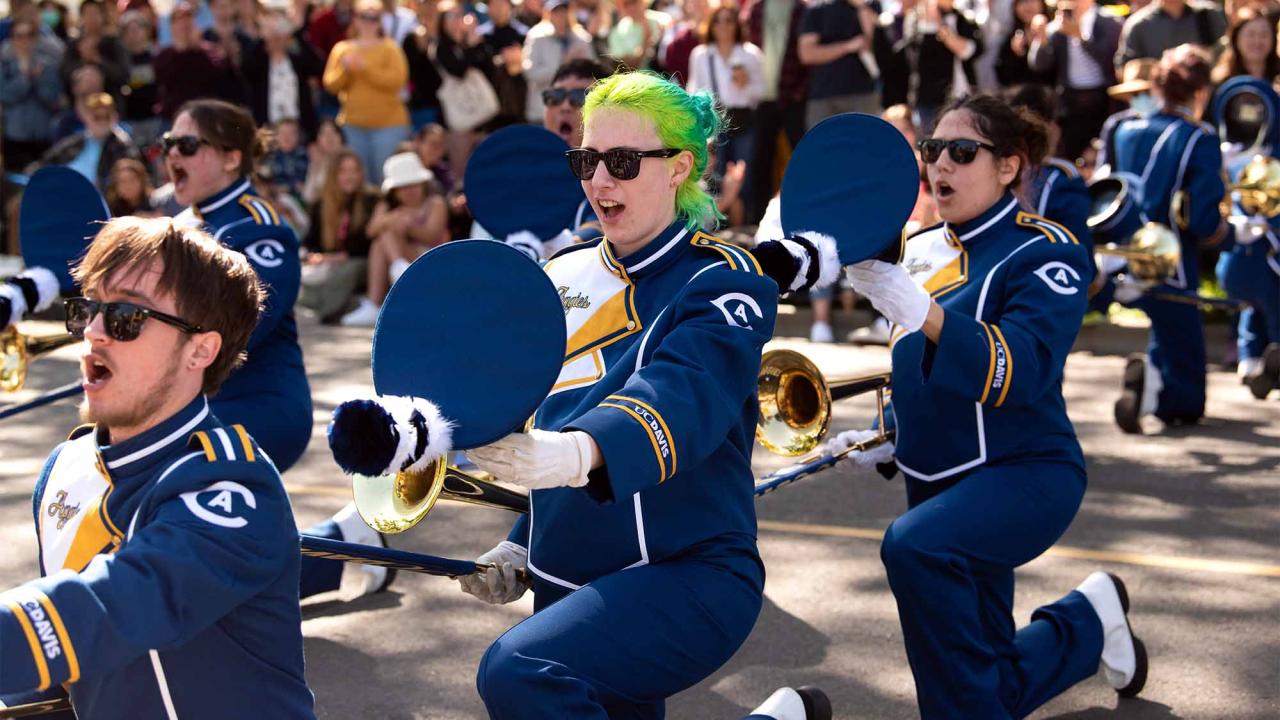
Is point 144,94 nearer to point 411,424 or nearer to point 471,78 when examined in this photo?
point 471,78

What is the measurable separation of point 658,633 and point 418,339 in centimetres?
73

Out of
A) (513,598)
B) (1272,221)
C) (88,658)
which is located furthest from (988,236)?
(1272,221)

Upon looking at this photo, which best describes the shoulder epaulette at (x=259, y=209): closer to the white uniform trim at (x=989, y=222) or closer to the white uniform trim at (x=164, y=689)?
the white uniform trim at (x=989, y=222)

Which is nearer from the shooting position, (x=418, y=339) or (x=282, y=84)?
(x=418, y=339)

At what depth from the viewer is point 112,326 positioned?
105 inches

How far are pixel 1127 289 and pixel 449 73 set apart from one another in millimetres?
6571

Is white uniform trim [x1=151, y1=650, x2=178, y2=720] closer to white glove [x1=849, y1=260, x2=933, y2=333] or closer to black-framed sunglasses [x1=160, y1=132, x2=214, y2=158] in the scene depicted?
white glove [x1=849, y1=260, x2=933, y2=333]

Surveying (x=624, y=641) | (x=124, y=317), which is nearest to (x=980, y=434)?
(x=624, y=641)

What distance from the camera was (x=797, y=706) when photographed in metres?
3.97

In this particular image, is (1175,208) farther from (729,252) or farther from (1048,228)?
(729,252)

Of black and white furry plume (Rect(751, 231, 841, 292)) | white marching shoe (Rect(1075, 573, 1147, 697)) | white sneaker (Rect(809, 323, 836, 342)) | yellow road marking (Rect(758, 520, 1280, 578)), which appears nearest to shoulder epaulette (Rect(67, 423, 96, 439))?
black and white furry plume (Rect(751, 231, 841, 292))

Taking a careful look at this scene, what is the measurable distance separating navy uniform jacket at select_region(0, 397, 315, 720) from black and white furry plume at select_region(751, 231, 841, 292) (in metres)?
1.25

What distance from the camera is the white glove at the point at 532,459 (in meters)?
2.69

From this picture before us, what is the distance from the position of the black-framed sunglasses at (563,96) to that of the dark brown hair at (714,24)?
534 cm
